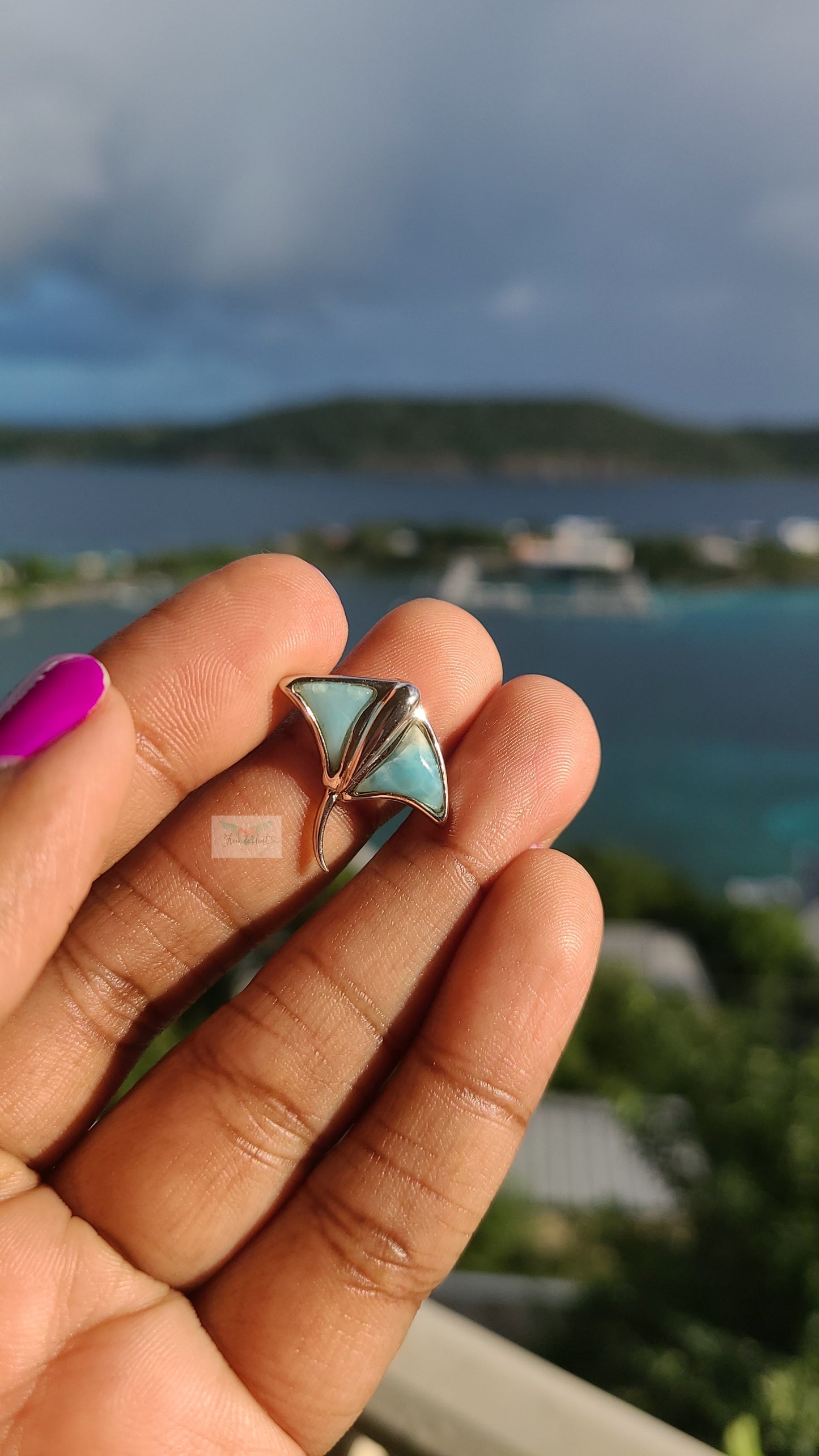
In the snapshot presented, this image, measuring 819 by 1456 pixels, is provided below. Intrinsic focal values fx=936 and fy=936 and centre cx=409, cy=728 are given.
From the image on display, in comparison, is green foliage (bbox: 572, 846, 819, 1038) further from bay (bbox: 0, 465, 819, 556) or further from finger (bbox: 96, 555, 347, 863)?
finger (bbox: 96, 555, 347, 863)

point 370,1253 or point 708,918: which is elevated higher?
point 370,1253

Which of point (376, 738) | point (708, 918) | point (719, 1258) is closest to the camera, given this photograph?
point (376, 738)

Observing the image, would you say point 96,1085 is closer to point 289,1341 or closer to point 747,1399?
point 289,1341

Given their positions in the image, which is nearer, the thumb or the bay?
the thumb

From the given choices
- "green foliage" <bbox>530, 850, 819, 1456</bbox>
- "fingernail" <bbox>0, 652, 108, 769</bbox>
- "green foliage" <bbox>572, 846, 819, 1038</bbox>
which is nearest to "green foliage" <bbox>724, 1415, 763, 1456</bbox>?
"green foliage" <bbox>530, 850, 819, 1456</bbox>

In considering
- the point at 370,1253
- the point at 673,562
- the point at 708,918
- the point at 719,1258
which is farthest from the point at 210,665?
the point at 708,918

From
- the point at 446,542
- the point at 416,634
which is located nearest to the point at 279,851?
the point at 416,634

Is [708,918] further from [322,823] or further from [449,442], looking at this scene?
[322,823]
